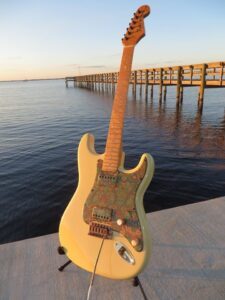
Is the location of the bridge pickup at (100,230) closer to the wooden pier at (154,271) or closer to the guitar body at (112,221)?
the guitar body at (112,221)

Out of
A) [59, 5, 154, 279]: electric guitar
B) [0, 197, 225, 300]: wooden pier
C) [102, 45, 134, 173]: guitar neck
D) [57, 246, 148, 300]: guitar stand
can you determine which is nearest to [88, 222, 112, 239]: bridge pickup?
[59, 5, 154, 279]: electric guitar

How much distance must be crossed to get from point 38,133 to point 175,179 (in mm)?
10320

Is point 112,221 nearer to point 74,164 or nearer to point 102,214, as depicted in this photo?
point 102,214

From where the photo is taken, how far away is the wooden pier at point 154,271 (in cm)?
260

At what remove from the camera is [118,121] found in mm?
2814

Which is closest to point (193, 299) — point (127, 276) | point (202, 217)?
point (127, 276)

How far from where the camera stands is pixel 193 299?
250 centimetres

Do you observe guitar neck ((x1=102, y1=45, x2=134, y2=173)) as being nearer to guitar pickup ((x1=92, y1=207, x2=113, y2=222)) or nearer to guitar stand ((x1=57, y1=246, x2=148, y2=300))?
guitar pickup ((x1=92, y1=207, x2=113, y2=222))

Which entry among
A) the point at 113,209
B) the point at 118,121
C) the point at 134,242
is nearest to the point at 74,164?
the point at 118,121

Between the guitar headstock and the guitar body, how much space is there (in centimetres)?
149

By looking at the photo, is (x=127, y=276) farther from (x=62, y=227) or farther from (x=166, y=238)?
(x=166, y=238)

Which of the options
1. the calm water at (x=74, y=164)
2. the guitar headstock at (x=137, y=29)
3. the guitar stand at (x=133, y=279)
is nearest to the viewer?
the guitar stand at (x=133, y=279)

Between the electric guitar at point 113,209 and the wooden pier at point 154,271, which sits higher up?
the electric guitar at point 113,209

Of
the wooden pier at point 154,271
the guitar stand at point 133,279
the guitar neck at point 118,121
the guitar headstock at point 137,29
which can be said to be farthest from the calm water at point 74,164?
the guitar headstock at point 137,29
